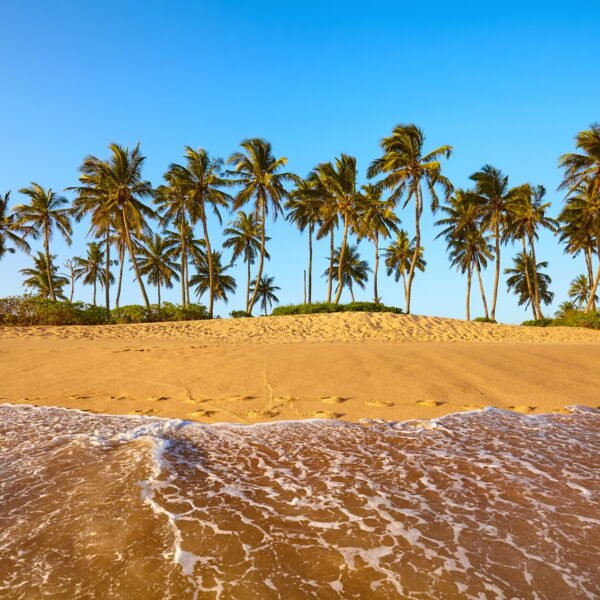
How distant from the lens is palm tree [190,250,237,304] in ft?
145

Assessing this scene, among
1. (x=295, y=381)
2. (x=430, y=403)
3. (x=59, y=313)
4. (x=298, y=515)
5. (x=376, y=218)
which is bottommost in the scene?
(x=298, y=515)

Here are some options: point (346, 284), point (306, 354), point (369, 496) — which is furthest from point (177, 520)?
point (346, 284)

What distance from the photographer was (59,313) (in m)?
18.0

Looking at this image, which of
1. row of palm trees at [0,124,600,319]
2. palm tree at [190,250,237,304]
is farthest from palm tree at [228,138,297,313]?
palm tree at [190,250,237,304]

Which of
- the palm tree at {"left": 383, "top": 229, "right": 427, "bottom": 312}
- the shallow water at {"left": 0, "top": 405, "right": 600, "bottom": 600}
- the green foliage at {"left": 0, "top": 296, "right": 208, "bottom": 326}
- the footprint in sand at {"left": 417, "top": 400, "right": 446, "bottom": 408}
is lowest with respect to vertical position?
the shallow water at {"left": 0, "top": 405, "right": 600, "bottom": 600}

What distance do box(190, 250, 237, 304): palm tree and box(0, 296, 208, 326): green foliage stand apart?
22.8 meters

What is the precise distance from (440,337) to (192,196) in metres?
20.3

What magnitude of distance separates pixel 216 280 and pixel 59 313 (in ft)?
88.4

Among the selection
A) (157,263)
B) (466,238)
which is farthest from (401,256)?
(157,263)

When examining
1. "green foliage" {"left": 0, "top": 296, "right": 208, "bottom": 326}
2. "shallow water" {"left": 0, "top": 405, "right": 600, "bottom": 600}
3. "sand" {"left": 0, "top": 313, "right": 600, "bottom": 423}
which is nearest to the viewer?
"shallow water" {"left": 0, "top": 405, "right": 600, "bottom": 600}

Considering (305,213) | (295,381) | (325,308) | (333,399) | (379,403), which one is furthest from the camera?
(305,213)

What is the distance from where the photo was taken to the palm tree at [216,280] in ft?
145

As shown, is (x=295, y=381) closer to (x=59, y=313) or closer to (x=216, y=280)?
(x=59, y=313)

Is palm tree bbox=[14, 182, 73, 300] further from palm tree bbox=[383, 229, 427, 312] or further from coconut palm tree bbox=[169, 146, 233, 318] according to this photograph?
palm tree bbox=[383, 229, 427, 312]
